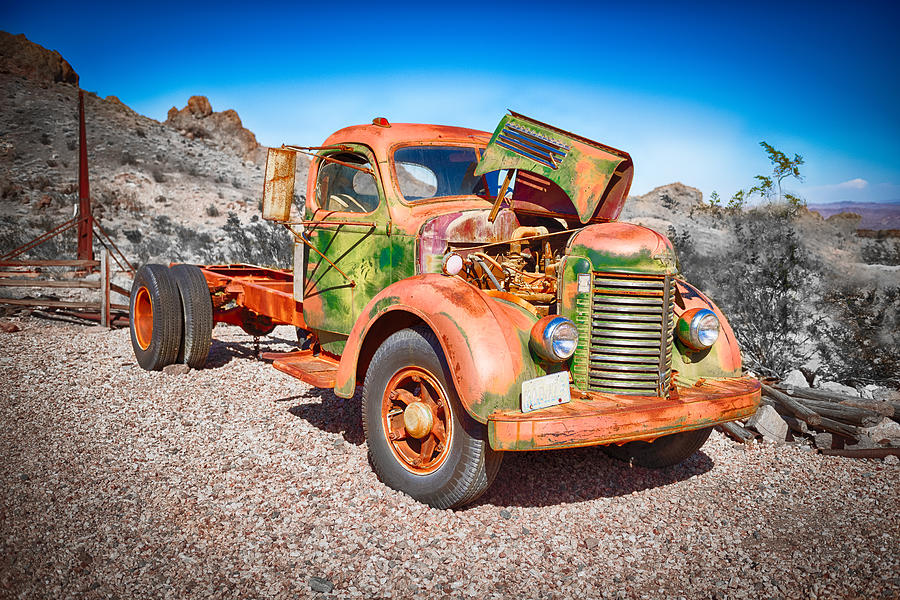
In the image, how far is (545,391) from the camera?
3.05 metres

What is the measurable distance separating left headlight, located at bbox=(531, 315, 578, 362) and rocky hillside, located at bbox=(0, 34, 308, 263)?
436 inches

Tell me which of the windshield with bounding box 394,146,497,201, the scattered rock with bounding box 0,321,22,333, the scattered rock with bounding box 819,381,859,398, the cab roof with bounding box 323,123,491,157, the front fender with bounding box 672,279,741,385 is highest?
the cab roof with bounding box 323,123,491,157

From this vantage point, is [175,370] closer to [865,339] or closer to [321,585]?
[321,585]

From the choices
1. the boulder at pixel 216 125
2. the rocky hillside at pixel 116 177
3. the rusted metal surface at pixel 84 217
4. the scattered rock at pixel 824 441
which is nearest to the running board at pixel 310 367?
the scattered rock at pixel 824 441

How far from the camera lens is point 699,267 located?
30.7 feet

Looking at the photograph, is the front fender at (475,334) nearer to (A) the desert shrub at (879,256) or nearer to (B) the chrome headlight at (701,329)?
(B) the chrome headlight at (701,329)

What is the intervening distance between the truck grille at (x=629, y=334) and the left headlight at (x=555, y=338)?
0.79 feet

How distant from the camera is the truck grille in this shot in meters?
3.29

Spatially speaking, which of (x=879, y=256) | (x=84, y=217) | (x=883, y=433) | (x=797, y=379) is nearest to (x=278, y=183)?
(x=883, y=433)

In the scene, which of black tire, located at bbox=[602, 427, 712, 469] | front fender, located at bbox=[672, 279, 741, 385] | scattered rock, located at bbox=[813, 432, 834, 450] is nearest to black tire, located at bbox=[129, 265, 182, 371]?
black tire, located at bbox=[602, 427, 712, 469]

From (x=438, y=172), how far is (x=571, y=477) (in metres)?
2.43

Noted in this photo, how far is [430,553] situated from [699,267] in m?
7.74

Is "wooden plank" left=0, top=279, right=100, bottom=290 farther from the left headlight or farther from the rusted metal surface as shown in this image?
the left headlight

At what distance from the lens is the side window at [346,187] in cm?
465
